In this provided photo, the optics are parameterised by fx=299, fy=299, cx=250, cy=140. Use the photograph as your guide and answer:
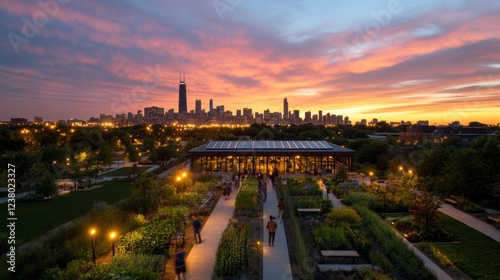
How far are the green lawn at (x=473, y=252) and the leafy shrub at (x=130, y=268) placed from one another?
9.74 m

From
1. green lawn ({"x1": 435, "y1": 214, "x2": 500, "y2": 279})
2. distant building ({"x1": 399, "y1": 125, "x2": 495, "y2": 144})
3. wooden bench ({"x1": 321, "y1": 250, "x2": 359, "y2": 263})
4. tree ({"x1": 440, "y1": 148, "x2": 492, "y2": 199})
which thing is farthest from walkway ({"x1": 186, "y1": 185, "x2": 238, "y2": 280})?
distant building ({"x1": 399, "y1": 125, "x2": 495, "y2": 144})

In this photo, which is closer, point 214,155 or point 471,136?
point 214,155

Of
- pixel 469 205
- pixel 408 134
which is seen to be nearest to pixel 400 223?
pixel 469 205

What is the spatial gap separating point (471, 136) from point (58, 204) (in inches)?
2942

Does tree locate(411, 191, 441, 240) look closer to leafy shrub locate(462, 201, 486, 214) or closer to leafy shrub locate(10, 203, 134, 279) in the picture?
leafy shrub locate(462, 201, 486, 214)

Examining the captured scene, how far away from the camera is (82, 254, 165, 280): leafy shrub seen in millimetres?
7582

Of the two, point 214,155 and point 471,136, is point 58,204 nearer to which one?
point 214,155

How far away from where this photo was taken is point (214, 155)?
29859 mm

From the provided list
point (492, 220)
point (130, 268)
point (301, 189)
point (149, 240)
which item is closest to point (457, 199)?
point (492, 220)

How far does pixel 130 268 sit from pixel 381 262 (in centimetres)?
762

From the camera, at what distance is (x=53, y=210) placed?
1892 cm

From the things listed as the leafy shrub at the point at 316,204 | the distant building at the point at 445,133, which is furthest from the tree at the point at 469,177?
the distant building at the point at 445,133

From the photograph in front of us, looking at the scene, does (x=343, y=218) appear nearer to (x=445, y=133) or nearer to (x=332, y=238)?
(x=332, y=238)

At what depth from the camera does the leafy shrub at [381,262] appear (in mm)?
9375
